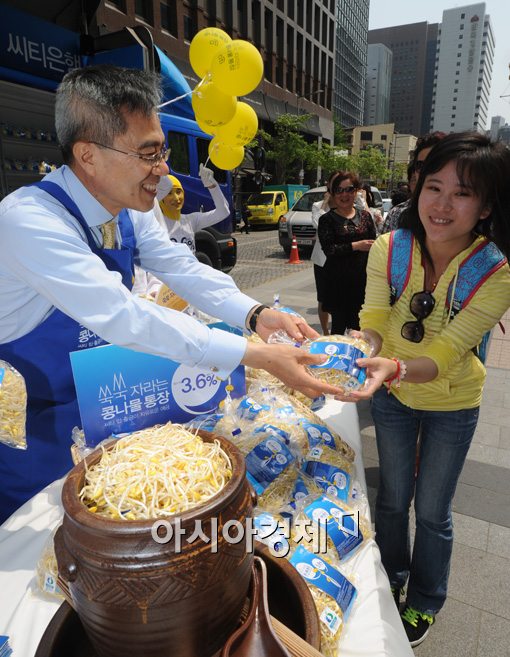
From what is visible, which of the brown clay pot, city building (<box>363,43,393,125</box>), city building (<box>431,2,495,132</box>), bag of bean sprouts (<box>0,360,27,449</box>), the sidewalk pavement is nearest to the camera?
the brown clay pot

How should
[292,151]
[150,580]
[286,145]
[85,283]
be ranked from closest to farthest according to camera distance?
[150,580]
[85,283]
[286,145]
[292,151]

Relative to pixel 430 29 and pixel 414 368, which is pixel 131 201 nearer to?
pixel 414 368

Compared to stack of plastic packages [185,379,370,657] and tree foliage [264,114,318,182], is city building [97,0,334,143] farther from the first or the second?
stack of plastic packages [185,379,370,657]

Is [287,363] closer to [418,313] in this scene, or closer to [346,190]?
[418,313]

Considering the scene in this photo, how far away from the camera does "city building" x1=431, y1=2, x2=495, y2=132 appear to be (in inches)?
4195

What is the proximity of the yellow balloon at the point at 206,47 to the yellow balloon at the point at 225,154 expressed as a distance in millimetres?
1039

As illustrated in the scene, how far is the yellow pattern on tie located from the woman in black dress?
2961mm

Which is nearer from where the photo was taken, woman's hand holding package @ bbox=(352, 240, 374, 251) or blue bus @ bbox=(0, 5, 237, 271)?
woman's hand holding package @ bbox=(352, 240, 374, 251)

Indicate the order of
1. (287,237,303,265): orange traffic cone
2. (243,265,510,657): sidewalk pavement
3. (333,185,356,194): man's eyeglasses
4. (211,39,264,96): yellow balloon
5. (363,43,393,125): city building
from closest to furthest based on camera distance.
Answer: (243,265,510,657): sidewalk pavement
(333,185,356,194): man's eyeglasses
(211,39,264,96): yellow balloon
(287,237,303,265): orange traffic cone
(363,43,393,125): city building

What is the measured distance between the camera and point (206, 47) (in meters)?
4.94

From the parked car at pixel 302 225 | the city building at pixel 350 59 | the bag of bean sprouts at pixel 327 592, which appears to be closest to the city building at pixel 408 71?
the city building at pixel 350 59

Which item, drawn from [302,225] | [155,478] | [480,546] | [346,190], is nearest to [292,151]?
[302,225]

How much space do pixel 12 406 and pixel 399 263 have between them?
4.85 ft

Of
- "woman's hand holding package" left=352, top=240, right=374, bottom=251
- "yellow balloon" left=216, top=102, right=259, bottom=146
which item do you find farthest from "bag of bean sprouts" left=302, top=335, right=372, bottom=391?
"yellow balloon" left=216, top=102, right=259, bottom=146
